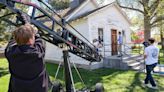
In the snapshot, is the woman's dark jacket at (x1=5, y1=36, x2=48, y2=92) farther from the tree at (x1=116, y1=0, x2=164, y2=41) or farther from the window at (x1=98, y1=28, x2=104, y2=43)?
the tree at (x1=116, y1=0, x2=164, y2=41)

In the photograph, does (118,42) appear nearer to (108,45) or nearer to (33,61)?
(108,45)

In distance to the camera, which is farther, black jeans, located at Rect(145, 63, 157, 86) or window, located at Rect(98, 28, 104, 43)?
window, located at Rect(98, 28, 104, 43)

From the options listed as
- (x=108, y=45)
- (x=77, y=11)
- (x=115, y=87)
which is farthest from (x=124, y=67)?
(x=77, y=11)

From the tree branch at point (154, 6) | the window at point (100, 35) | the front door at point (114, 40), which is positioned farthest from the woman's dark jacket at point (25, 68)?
the tree branch at point (154, 6)

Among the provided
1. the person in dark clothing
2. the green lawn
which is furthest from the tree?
the person in dark clothing

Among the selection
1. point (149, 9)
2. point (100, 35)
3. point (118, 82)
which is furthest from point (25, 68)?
point (149, 9)

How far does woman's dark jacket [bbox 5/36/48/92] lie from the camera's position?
132 inches

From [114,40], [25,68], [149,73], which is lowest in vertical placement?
[149,73]

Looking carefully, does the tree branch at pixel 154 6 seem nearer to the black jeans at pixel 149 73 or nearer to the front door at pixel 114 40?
the front door at pixel 114 40

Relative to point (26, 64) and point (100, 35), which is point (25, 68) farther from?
point (100, 35)

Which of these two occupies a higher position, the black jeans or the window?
the window

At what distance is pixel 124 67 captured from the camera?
15922 millimetres

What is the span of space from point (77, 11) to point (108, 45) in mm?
3628

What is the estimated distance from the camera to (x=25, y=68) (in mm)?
3371
